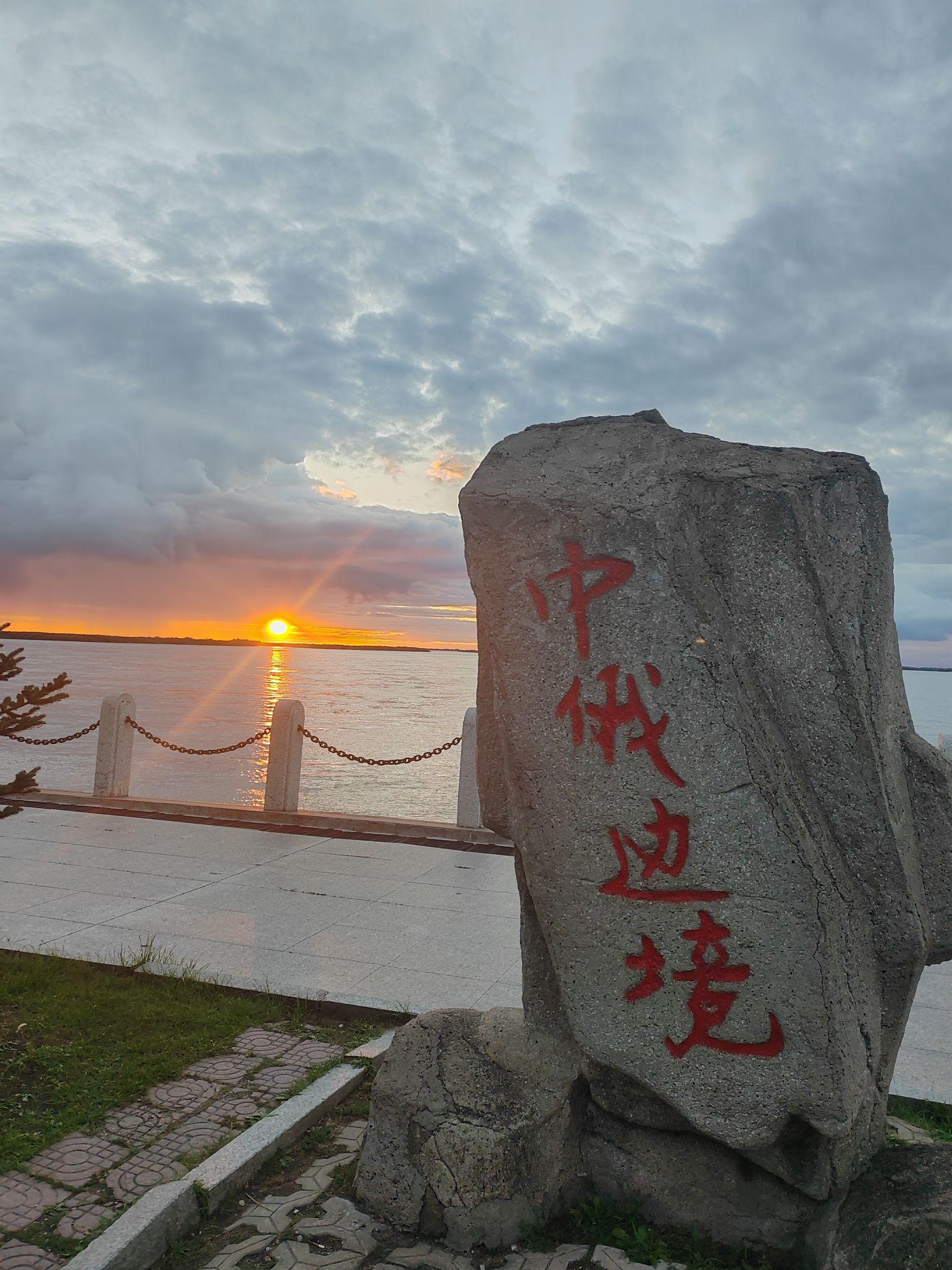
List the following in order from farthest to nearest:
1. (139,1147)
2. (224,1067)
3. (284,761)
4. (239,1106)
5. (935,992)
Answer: (284,761) < (935,992) < (224,1067) < (239,1106) < (139,1147)

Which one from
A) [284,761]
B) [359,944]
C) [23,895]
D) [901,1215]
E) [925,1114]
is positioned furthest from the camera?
[284,761]

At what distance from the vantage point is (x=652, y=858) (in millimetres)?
2932

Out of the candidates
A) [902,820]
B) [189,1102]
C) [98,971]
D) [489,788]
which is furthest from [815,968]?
[98,971]

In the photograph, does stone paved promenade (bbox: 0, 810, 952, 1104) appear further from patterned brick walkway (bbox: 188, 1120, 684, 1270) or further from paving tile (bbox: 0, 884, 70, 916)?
patterned brick walkway (bbox: 188, 1120, 684, 1270)

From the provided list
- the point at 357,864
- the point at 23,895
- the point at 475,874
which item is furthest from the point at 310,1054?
the point at 357,864

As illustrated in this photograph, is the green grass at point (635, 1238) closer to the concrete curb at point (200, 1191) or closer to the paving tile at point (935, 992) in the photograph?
the concrete curb at point (200, 1191)

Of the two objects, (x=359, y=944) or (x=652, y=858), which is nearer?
(x=652, y=858)

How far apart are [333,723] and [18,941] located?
18.7 meters

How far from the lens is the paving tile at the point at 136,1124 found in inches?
145

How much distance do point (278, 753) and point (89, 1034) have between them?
228 inches

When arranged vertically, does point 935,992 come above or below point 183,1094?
above

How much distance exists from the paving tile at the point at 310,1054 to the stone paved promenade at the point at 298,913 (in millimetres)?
432

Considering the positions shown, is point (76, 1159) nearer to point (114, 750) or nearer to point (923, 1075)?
point (923, 1075)

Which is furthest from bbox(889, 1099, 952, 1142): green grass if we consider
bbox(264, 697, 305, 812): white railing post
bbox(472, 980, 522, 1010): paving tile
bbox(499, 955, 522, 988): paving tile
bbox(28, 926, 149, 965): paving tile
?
bbox(264, 697, 305, 812): white railing post
